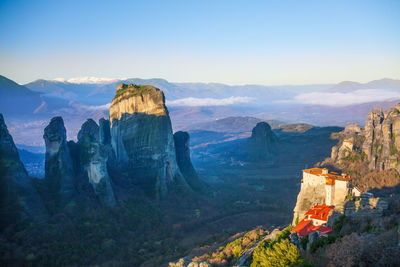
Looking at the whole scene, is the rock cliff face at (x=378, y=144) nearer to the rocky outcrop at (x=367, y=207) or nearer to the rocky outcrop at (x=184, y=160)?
the rocky outcrop at (x=184, y=160)

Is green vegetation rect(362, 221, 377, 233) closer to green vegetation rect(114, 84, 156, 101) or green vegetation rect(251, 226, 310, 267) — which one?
green vegetation rect(251, 226, 310, 267)

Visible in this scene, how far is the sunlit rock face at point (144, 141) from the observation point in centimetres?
6638

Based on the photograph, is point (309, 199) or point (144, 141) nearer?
point (309, 199)

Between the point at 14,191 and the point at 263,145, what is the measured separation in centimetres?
8871

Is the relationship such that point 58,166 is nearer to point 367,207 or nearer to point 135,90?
point 135,90

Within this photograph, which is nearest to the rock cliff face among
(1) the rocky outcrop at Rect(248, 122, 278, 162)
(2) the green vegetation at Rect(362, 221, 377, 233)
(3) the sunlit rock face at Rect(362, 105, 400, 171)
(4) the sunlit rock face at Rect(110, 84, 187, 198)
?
(3) the sunlit rock face at Rect(362, 105, 400, 171)

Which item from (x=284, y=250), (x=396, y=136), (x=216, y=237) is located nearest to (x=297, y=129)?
(x=396, y=136)

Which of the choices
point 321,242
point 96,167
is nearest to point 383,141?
point 96,167

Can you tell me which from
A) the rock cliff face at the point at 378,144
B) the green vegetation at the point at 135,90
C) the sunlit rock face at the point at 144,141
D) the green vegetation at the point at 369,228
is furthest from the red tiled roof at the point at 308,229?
the green vegetation at the point at 135,90

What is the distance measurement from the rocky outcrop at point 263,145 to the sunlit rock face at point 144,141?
5456 cm

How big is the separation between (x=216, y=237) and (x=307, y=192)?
16.7 metres

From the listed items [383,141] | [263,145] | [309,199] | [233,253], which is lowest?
[263,145]

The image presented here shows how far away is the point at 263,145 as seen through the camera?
121375 mm

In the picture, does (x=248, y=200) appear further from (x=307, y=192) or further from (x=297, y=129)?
(x=297, y=129)
